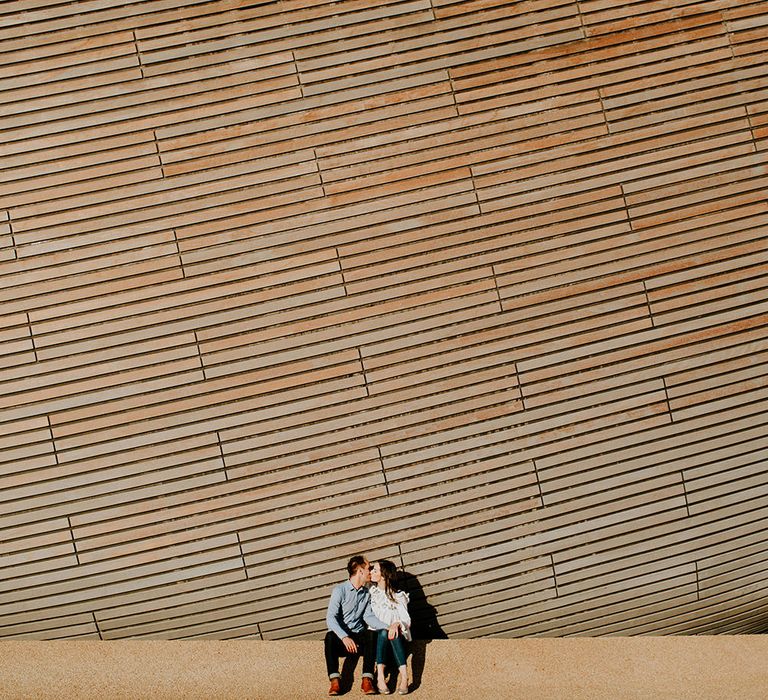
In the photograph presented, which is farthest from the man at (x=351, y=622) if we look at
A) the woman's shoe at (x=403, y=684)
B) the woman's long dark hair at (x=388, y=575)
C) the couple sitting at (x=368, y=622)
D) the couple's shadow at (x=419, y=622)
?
the couple's shadow at (x=419, y=622)

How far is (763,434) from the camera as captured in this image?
7.00 meters

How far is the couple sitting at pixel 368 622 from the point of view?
599cm

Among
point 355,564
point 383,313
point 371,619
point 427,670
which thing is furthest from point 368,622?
point 383,313

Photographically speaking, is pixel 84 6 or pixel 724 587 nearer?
pixel 84 6

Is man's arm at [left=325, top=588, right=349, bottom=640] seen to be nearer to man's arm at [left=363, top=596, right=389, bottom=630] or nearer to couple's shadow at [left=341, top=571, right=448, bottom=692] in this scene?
A: man's arm at [left=363, top=596, right=389, bottom=630]

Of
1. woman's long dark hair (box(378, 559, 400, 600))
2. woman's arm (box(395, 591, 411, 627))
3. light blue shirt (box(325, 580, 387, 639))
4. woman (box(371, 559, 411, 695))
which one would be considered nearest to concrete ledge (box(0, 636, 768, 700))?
woman (box(371, 559, 411, 695))

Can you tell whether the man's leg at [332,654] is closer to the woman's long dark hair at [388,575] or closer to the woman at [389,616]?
the woman at [389,616]

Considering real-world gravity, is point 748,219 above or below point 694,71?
below

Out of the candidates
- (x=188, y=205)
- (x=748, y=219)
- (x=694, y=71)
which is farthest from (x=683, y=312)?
(x=188, y=205)

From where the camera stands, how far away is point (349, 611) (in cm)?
615

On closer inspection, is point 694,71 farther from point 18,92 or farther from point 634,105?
point 18,92

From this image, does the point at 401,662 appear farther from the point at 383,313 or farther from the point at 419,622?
the point at 383,313

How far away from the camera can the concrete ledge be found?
6.13 meters

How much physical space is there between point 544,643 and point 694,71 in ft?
18.8
